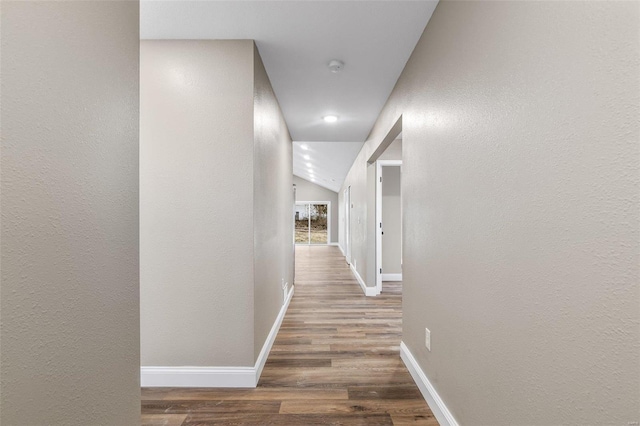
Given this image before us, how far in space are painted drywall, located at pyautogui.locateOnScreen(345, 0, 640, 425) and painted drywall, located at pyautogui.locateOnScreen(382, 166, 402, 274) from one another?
3.72 metres

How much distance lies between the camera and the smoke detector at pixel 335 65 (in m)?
2.35

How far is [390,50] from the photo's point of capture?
2.18 m

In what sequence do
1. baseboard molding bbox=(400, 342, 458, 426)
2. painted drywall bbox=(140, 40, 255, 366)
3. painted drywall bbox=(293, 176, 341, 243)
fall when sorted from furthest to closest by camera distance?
painted drywall bbox=(293, 176, 341, 243), painted drywall bbox=(140, 40, 255, 366), baseboard molding bbox=(400, 342, 458, 426)

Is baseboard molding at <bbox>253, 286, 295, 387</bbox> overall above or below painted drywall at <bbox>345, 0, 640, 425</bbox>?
below

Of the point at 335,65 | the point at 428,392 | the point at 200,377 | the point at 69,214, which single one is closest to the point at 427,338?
the point at 428,392

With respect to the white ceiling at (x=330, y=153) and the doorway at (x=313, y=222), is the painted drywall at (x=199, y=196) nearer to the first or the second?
the white ceiling at (x=330, y=153)

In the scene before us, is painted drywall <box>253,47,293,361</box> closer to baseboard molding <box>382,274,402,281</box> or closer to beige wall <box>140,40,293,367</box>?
beige wall <box>140,40,293,367</box>

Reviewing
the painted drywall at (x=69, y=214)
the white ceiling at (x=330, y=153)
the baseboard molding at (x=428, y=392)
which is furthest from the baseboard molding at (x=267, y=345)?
the white ceiling at (x=330, y=153)

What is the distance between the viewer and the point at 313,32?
198cm

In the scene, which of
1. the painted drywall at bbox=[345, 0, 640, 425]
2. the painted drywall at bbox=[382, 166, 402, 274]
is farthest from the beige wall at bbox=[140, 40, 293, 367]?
the painted drywall at bbox=[382, 166, 402, 274]

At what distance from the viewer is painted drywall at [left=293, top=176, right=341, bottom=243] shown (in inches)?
506

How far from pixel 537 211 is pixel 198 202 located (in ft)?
6.10

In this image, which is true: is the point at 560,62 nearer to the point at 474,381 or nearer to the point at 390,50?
the point at 474,381

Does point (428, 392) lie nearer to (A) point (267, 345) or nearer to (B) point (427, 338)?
(B) point (427, 338)
